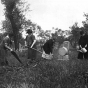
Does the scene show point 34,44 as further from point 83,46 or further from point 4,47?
point 83,46

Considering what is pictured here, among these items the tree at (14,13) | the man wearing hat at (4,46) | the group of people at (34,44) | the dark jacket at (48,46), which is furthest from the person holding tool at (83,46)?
the tree at (14,13)

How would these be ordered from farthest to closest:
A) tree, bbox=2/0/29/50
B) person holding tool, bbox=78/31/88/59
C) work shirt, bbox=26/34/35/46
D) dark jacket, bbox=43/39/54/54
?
tree, bbox=2/0/29/50, dark jacket, bbox=43/39/54/54, work shirt, bbox=26/34/35/46, person holding tool, bbox=78/31/88/59

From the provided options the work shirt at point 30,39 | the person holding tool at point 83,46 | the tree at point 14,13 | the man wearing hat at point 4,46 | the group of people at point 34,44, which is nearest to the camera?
the man wearing hat at point 4,46

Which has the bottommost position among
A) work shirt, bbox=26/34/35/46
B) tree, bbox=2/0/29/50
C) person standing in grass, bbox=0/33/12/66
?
person standing in grass, bbox=0/33/12/66

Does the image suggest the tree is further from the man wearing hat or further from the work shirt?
the man wearing hat

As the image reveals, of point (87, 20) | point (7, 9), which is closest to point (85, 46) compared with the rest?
point (7, 9)

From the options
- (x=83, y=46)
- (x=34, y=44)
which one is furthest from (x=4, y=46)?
(x=83, y=46)

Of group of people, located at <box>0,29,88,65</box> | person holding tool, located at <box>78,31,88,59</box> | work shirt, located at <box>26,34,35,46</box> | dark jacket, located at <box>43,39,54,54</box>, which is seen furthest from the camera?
dark jacket, located at <box>43,39,54,54</box>

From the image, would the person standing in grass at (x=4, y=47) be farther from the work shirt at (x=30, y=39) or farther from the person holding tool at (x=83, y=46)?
the person holding tool at (x=83, y=46)

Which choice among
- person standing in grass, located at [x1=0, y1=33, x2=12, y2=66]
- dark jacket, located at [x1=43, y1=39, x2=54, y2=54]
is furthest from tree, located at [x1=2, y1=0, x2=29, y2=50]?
person standing in grass, located at [x1=0, y1=33, x2=12, y2=66]

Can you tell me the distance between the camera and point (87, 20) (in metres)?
47.4

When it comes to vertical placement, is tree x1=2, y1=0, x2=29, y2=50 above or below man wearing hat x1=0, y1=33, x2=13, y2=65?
above

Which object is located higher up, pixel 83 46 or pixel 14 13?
pixel 14 13

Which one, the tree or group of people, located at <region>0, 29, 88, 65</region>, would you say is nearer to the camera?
group of people, located at <region>0, 29, 88, 65</region>
